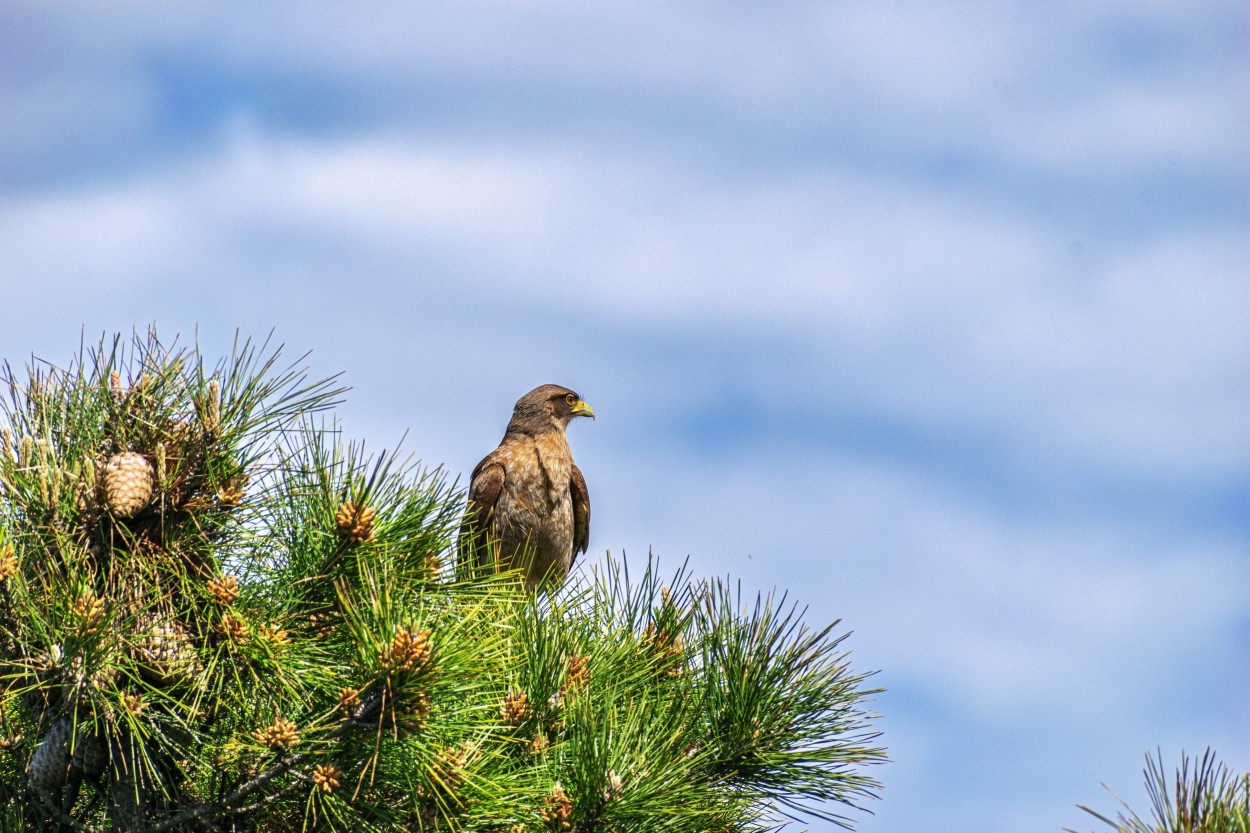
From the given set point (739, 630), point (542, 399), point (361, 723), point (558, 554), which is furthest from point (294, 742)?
point (542, 399)

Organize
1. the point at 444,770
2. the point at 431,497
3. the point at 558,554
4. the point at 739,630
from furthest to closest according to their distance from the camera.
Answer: the point at 558,554
the point at 739,630
the point at 431,497
the point at 444,770

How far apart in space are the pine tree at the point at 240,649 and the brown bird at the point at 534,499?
383 cm

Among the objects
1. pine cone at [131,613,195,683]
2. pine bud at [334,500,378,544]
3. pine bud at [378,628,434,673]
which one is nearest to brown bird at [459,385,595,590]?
pine bud at [334,500,378,544]

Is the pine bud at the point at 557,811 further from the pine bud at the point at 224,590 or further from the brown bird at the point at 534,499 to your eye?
the brown bird at the point at 534,499

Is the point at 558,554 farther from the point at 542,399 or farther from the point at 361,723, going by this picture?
the point at 361,723

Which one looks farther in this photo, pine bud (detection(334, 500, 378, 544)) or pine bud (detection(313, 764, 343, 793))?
pine bud (detection(334, 500, 378, 544))

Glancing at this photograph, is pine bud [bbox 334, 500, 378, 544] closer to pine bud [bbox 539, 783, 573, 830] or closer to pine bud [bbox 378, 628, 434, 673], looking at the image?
pine bud [bbox 378, 628, 434, 673]

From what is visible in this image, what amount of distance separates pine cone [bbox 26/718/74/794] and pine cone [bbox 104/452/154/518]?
Result: 1.92 feet

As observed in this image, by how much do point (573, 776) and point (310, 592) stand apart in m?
0.97

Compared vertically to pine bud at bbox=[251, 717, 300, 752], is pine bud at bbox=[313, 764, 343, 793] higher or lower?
lower

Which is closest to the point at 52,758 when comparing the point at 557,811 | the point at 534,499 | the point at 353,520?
the point at 353,520

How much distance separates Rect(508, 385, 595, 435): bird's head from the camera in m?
8.29

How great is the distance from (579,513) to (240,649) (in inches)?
197

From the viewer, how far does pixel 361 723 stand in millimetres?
3086
